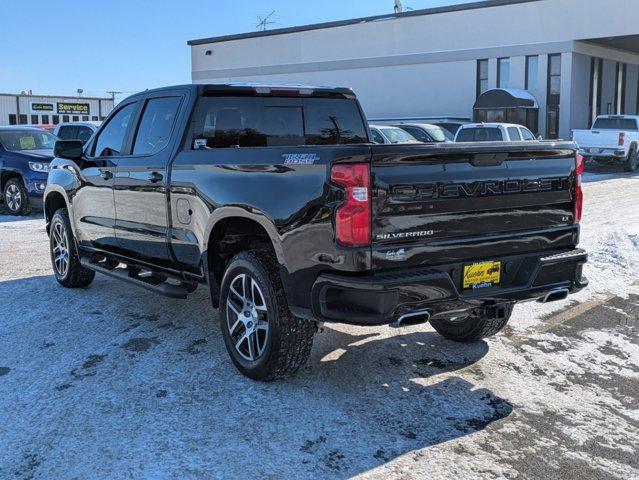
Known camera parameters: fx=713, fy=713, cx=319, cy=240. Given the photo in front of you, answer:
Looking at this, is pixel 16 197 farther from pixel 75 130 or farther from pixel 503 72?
pixel 503 72

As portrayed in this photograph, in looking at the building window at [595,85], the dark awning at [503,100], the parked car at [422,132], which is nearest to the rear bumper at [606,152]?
the parked car at [422,132]

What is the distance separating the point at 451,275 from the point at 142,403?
6.60ft

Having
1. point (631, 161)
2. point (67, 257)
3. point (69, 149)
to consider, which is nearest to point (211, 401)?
point (69, 149)

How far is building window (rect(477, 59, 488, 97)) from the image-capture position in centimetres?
3812

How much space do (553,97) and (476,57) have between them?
15.5 feet

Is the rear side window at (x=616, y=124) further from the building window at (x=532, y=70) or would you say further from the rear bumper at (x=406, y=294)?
the rear bumper at (x=406, y=294)

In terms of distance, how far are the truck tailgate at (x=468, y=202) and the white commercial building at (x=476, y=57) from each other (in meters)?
30.7

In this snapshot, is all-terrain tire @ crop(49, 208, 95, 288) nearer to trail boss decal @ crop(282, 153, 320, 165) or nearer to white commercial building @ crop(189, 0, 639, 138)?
trail boss decal @ crop(282, 153, 320, 165)

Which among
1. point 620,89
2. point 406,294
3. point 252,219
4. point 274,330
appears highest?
point 620,89

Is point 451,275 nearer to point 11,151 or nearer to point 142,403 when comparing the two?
point 142,403

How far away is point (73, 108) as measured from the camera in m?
65.4

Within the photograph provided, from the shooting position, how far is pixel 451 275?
4125 mm

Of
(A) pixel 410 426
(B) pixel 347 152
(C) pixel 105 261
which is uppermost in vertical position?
(B) pixel 347 152

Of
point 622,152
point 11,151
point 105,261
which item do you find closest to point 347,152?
point 105,261
